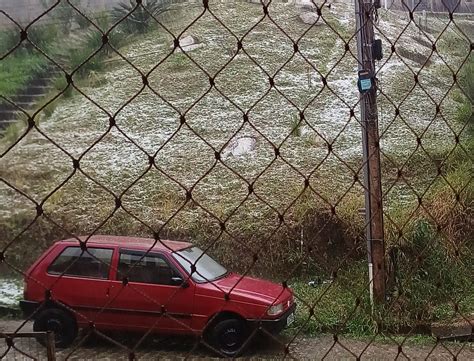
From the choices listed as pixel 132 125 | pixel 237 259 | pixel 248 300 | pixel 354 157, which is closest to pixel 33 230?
pixel 237 259

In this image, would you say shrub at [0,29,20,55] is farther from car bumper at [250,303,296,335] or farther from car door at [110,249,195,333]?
car bumper at [250,303,296,335]

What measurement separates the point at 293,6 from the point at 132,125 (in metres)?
1.42

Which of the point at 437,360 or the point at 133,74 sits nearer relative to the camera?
the point at 437,360

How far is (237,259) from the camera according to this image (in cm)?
232

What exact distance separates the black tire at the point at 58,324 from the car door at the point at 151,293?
174mm

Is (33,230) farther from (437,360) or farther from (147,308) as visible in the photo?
(437,360)

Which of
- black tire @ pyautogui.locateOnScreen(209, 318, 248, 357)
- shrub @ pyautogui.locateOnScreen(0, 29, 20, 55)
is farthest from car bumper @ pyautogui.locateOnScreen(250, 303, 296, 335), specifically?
shrub @ pyautogui.locateOnScreen(0, 29, 20, 55)

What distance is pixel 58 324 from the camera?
4.39 ft

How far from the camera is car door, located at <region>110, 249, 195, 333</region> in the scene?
1552 millimetres

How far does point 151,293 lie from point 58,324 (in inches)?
17.2

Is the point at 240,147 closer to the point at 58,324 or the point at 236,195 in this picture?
the point at 236,195

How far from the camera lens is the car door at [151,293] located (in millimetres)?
1552

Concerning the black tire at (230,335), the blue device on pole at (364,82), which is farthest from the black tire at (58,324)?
the blue device on pole at (364,82)

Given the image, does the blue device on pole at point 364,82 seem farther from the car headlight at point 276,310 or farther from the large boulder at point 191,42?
the large boulder at point 191,42
